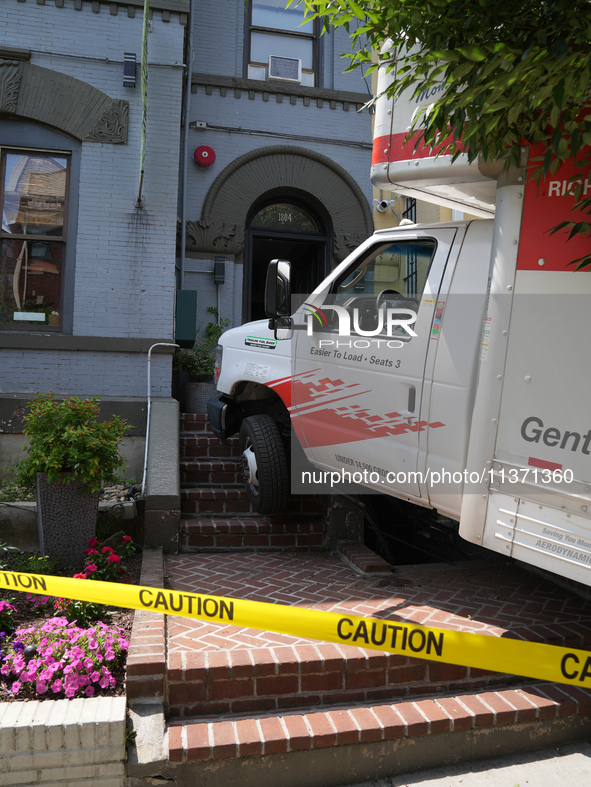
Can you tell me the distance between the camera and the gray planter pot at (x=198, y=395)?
25.6 feet

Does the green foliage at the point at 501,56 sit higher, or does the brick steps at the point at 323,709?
the green foliage at the point at 501,56

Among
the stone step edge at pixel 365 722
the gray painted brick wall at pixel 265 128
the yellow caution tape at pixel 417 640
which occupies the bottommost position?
the stone step edge at pixel 365 722

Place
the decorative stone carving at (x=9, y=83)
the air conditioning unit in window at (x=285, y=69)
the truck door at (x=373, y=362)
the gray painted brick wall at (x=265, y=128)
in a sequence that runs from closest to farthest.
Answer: the truck door at (x=373, y=362), the decorative stone carving at (x=9, y=83), the gray painted brick wall at (x=265, y=128), the air conditioning unit in window at (x=285, y=69)

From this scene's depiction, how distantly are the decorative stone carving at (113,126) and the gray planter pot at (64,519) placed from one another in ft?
15.0

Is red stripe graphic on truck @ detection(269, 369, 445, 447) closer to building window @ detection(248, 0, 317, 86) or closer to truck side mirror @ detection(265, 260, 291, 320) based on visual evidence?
truck side mirror @ detection(265, 260, 291, 320)

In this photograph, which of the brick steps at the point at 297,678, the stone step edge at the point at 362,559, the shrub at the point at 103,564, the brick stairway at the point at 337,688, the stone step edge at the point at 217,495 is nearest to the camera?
the brick stairway at the point at 337,688

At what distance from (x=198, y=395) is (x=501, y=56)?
235 inches

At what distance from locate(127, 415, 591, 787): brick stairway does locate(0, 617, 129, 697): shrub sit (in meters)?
0.16

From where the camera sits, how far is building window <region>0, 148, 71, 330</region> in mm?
7344

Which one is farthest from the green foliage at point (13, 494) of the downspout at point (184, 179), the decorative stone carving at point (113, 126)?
the downspout at point (184, 179)

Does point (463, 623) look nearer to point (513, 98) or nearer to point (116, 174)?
point (513, 98)

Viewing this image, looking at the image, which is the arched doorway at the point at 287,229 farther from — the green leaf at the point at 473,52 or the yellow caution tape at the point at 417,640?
the green leaf at the point at 473,52

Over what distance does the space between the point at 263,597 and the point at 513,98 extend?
335 cm

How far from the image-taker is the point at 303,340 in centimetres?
486
